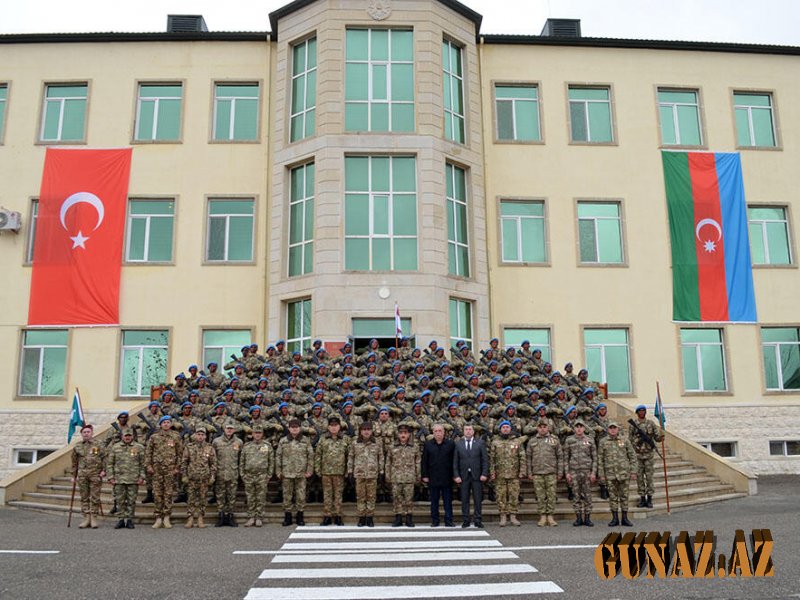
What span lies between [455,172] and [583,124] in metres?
4.77

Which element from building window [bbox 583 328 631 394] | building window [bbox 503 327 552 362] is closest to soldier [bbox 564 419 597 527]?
building window [bbox 503 327 552 362]

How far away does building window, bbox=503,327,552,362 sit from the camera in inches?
811

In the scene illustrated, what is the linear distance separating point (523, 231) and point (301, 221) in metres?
6.79

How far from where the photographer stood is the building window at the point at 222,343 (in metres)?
20.2

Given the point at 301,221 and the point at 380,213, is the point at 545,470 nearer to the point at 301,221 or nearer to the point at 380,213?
the point at 380,213

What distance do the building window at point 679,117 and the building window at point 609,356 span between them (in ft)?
21.5

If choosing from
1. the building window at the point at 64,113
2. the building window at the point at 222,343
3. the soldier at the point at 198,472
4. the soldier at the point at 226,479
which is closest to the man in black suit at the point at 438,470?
the soldier at the point at 226,479

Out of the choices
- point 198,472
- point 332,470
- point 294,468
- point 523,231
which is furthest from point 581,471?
point 523,231

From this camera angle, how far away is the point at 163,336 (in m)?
20.3

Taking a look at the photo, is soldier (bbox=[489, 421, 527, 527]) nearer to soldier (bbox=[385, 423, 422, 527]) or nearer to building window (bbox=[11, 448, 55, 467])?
soldier (bbox=[385, 423, 422, 527])

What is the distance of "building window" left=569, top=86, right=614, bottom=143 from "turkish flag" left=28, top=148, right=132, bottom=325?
1398 centimetres

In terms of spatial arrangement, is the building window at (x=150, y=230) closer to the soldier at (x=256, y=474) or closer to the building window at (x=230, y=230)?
the building window at (x=230, y=230)

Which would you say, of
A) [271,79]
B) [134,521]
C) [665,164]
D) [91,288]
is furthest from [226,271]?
[665,164]

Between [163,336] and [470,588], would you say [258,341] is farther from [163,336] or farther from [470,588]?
[470,588]
